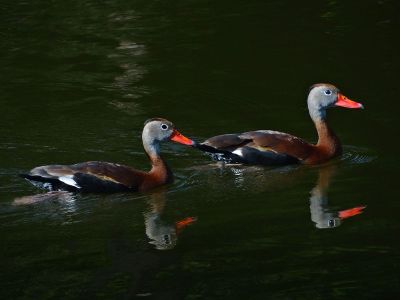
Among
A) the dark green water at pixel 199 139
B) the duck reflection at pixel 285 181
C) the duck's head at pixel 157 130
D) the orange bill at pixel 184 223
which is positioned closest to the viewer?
the dark green water at pixel 199 139

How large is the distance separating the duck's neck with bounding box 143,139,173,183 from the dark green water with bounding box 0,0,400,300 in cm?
17

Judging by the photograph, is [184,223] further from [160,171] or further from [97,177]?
[160,171]

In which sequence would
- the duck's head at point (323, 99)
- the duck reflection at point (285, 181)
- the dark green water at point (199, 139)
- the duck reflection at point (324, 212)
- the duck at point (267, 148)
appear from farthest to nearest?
the duck's head at point (323, 99) → the duck at point (267, 148) → the duck reflection at point (285, 181) → the duck reflection at point (324, 212) → the dark green water at point (199, 139)

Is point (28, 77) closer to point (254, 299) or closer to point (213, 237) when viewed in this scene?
point (213, 237)

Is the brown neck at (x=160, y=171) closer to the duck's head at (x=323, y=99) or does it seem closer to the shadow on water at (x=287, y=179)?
the shadow on water at (x=287, y=179)

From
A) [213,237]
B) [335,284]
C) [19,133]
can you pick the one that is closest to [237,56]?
[19,133]

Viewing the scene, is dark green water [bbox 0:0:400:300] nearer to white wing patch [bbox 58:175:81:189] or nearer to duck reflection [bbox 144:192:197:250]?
duck reflection [bbox 144:192:197:250]

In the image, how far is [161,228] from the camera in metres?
11.5

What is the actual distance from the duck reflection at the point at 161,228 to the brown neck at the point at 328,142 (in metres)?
2.55

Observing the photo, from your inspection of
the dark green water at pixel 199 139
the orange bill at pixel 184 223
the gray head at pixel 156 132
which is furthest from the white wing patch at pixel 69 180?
the orange bill at pixel 184 223

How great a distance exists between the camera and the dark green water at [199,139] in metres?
10.0

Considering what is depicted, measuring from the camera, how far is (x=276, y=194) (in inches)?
490

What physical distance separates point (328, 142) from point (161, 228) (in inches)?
134

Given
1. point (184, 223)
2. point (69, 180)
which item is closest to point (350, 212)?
point (184, 223)
